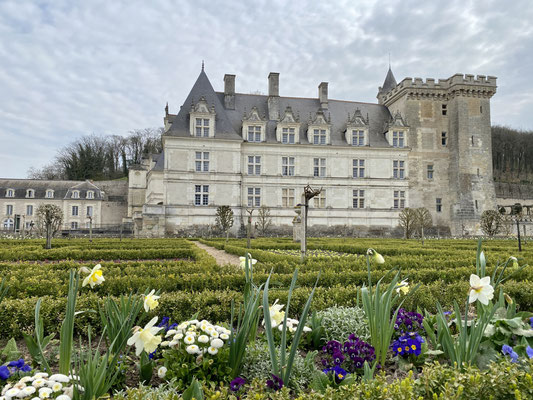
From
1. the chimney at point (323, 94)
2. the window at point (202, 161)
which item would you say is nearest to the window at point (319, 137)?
the chimney at point (323, 94)

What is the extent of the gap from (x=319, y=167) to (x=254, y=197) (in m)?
6.24

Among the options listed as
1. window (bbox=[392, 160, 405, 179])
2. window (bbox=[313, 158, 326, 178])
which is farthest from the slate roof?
window (bbox=[392, 160, 405, 179])

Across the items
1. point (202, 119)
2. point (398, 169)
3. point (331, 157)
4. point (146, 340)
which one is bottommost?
point (146, 340)

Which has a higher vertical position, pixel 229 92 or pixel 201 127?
pixel 229 92

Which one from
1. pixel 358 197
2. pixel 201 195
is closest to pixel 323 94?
pixel 358 197

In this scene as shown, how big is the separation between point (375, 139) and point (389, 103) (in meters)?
5.95

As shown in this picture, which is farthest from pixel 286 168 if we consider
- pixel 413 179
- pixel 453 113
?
pixel 453 113

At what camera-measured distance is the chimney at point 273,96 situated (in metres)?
32.6

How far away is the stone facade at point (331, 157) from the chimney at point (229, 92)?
0.09m

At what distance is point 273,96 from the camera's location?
108 feet

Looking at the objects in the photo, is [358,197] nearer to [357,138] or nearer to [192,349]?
[357,138]

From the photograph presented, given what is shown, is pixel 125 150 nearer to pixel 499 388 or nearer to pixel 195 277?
pixel 195 277

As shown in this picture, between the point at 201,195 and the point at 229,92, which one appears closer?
the point at 201,195

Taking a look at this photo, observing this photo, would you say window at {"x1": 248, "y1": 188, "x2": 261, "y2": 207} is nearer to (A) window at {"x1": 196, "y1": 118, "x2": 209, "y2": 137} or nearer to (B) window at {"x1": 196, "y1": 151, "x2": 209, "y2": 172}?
(B) window at {"x1": 196, "y1": 151, "x2": 209, "y2": 172}
